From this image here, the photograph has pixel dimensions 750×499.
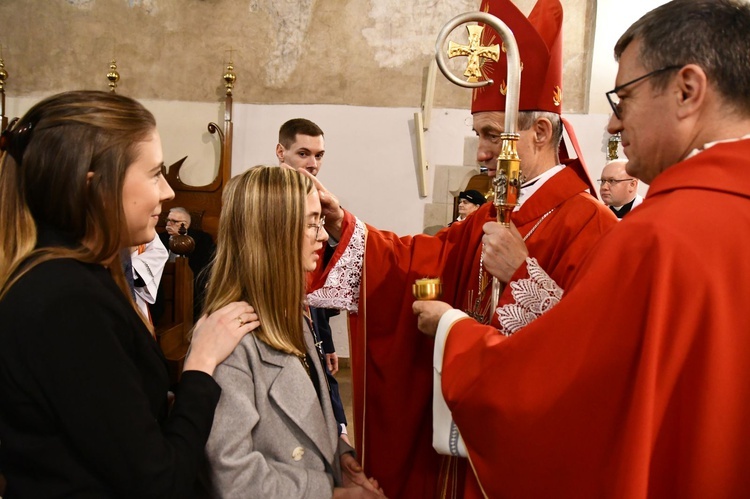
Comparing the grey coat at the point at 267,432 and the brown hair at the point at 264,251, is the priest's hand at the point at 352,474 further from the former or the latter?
the brown hair at the point at 264,251

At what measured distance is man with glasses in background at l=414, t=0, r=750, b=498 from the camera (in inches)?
39.1

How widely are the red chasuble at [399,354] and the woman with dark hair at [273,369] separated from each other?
41 cm

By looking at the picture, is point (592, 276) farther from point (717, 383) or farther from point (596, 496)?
point (596, 496)

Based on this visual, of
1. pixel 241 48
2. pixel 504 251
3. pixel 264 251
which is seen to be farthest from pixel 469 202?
pixel 264 251

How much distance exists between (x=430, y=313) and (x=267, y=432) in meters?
0.51

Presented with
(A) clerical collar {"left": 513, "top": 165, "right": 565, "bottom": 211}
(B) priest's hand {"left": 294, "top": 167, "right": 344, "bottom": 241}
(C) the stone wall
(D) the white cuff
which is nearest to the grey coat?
(D) the white cuff

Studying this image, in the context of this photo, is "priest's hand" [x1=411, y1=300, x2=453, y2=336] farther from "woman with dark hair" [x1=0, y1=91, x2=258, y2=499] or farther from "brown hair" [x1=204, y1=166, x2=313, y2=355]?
"woman with dark hair" [x1=0, y1=91, x2=258, y2=499]

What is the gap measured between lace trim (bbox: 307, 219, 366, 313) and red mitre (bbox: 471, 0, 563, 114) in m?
0.67

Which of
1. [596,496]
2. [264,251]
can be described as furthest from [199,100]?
[596,496]

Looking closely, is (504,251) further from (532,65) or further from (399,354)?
(532,65)

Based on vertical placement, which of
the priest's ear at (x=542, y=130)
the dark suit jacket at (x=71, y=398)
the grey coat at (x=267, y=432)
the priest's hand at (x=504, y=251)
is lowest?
the grey coat at (x=267, y=432)

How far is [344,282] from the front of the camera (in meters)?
2.12

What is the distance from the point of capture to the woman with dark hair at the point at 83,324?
958 millimetres

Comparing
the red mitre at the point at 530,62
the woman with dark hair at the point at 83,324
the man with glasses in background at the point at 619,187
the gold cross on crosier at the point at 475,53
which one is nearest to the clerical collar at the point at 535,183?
the red mitre at the point at 530,62
